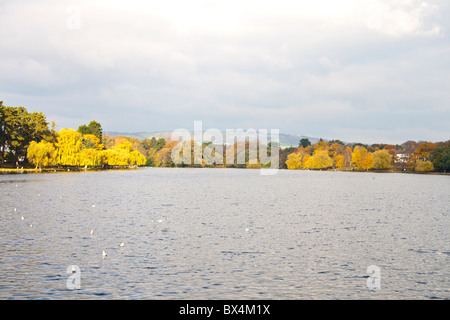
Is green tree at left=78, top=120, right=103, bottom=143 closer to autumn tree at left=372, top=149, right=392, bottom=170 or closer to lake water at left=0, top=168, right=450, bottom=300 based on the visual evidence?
autumn tree at left=372, top=149, right=392, bottom=170

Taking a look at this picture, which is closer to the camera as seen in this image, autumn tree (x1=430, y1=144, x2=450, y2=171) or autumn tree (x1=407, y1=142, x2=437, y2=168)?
autumn tree (x1=430, y1=144, x2=450, y2=171)

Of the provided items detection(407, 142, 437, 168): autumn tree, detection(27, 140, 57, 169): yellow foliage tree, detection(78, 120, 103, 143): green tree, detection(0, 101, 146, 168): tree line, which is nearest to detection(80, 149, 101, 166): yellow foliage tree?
detection(0, 101, 146, 168): tree line

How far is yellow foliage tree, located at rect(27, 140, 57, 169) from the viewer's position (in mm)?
108625

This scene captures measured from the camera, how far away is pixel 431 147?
189125mm

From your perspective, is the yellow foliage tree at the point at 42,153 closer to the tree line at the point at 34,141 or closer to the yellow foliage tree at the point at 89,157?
the tree line at the point at 34,141

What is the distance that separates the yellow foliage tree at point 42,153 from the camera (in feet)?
356

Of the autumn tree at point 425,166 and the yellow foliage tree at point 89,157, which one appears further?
the autumn tree at point 425,166

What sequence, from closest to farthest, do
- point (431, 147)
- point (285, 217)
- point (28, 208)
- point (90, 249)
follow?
point (90, 249), point (285, 217), point (28, 208), point (431, 147)

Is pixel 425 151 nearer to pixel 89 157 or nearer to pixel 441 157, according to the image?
pixel 441 157

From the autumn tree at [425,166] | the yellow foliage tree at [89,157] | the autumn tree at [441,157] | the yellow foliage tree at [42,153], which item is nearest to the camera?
the yellow foliage tree at [42,153]

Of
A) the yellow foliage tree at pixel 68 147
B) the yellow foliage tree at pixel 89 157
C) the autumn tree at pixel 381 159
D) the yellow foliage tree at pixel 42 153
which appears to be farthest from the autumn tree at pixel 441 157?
the yellow foliage tree at pixel 42 153
